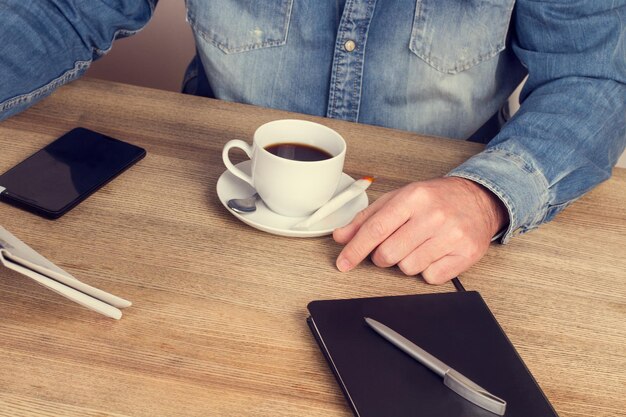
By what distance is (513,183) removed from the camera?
0.91 m

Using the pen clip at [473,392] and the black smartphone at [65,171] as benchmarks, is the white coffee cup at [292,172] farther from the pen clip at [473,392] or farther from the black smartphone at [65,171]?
the pen clip at [473,392]

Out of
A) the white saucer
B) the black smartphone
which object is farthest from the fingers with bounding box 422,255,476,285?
the black smartphone

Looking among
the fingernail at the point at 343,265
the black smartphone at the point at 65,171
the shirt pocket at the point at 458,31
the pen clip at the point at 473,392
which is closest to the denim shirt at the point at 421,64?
the shirt pocket at the point at 458,31

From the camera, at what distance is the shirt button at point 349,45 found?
1.21 meters

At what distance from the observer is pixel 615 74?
1.07 m

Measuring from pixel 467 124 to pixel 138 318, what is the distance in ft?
2.74

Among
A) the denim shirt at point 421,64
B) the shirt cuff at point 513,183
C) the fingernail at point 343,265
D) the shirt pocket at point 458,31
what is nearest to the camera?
the fingernail at point 343,265

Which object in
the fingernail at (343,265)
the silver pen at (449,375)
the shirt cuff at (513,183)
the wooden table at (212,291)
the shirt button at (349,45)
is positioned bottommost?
the wooden table at (212,291)

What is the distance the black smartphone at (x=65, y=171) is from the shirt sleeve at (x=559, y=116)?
45 centimetres

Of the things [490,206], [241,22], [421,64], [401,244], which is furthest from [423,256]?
[241,22]

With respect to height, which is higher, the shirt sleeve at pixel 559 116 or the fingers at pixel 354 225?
the shirt sleeve at pixel 559 116

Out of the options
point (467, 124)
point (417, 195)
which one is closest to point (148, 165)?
point (417, 195)

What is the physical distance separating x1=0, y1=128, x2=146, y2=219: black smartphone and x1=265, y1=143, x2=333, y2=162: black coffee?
0.65 feet

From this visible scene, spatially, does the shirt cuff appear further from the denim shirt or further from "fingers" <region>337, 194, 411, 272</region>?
"fingers" <region>337, 194, 411, 272</region>
